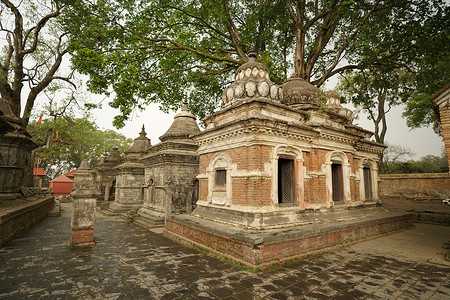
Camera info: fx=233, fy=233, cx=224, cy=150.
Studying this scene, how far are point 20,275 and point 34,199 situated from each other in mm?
9689

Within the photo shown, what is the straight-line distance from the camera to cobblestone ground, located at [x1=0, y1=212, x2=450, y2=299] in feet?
14.2

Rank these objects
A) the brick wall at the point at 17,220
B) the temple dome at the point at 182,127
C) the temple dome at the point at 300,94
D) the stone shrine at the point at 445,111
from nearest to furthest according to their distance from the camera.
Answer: the stone shrine at the point at 445,111, the brick wall at the point at 17,220, the temple dome at the point at 300,94, the temple dome at the point at 182,127

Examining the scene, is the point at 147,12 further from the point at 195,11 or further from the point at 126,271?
the point at 126,271

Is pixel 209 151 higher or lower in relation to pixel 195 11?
lower

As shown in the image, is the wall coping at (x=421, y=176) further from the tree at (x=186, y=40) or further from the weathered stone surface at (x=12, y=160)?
the weathered stone surface at (x=12, y=160)

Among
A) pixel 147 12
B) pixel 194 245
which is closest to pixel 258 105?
pixel 194 245

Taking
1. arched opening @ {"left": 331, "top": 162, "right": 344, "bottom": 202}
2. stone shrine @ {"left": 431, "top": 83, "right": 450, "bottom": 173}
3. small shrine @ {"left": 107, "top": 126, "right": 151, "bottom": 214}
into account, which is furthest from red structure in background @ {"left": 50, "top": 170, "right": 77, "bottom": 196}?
stone shrine @ {"left": 431, "top": 83, "right": 450, "bottom": 173}

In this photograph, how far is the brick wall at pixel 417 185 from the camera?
57.8 feet

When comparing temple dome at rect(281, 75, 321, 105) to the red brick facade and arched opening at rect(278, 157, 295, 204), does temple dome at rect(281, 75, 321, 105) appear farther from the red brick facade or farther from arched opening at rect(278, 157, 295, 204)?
the red brick facade

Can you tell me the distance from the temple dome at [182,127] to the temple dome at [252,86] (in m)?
5.35

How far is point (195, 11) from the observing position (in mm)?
12688

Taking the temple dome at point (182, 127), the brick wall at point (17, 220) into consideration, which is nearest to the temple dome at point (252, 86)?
the temple dome at point (182, 127)

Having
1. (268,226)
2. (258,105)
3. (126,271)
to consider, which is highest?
(258,105)

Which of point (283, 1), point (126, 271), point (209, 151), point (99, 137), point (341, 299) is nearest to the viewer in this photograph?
point (341, 299)
